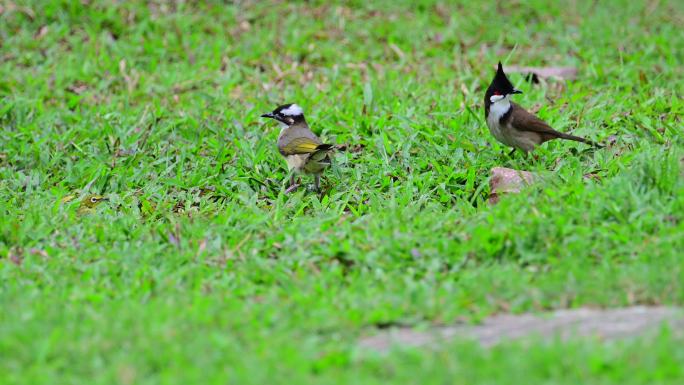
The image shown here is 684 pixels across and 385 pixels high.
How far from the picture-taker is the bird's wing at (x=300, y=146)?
714 cm

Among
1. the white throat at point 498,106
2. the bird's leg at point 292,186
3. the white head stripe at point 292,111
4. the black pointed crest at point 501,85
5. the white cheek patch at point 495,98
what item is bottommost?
the bird's leg at point 292,186

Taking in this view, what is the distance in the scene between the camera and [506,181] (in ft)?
21.8

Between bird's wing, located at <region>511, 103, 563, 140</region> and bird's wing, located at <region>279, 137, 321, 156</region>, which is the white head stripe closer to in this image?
bird's wing, located at <region>279, 137, 321, 156</region>

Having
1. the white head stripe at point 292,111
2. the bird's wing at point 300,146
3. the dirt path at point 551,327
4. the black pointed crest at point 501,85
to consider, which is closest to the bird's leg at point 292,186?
the bird's wing at point 300,146

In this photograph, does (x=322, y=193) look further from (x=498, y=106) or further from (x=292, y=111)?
(x=498, y=106)

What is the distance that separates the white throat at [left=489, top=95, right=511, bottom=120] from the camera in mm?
7344

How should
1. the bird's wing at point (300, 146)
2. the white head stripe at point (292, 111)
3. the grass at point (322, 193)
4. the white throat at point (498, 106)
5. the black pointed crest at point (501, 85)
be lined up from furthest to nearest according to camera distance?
the white head stripe at point (292, 111)
the black pointed crest at point (501, 85)
the white throat at point (498, 106)
the bird's wing at point (300, 146)
the grass at point (322, 193)

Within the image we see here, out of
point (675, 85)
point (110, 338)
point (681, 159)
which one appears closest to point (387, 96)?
point (675, 85)

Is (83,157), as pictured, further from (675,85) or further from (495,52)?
(675,85)

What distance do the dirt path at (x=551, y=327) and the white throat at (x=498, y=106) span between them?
9.70 feet

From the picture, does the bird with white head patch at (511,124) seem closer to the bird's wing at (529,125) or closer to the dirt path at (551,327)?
the bird's wing at (529,125)

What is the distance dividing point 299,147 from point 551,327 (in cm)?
331

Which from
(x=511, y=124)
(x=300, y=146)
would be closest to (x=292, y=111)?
(x=300, y=146)

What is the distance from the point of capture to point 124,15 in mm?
10820
